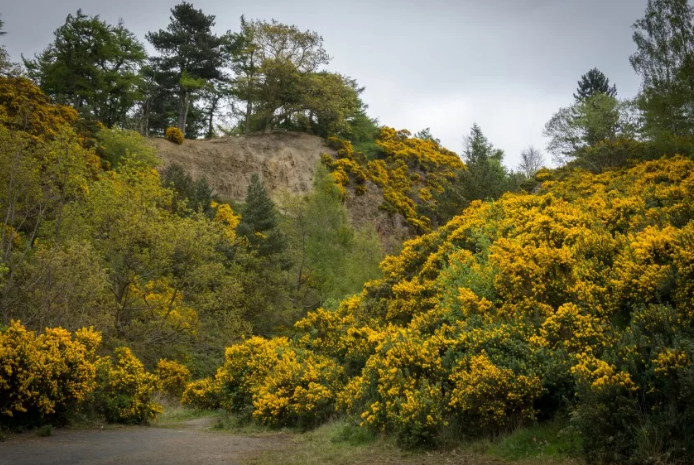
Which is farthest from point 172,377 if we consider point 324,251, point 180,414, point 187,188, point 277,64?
point 277,64

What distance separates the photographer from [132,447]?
30.8 ft

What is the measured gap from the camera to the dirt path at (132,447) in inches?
312

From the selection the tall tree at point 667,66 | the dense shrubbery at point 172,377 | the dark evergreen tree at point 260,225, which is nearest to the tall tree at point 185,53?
the dark evergreen tree at point 260,225

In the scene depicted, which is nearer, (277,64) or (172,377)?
(172,377)

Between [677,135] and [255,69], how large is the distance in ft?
104

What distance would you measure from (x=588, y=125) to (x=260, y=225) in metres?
24.9

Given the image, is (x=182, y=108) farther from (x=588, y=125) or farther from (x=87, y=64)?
(x=588, y=125)

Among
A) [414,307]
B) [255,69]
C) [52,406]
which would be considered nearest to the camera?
[52,406]

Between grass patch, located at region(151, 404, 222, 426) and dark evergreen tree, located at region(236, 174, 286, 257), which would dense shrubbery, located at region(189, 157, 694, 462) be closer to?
grass patch, located at region(151, 404, 222, 426)

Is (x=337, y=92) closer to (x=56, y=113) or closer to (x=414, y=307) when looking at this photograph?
(x=56, y=113)

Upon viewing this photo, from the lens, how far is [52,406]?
1066 centimetres

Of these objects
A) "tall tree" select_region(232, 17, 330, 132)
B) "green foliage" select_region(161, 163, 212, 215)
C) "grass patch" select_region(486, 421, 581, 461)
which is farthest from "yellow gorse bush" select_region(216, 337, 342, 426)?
"tall tree" select_region(232, 17, 330, 132)

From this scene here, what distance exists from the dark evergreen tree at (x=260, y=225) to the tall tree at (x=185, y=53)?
1710 cm

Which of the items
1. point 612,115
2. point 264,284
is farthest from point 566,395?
point 612,115
